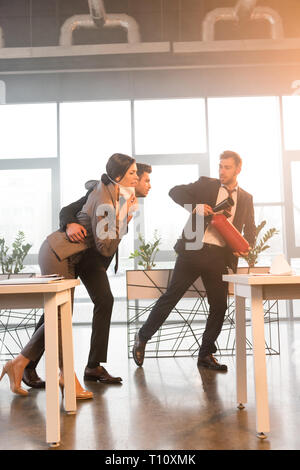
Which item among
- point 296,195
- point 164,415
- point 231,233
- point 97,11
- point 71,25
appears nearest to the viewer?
point 164,415

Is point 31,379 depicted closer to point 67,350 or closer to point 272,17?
point 67,350

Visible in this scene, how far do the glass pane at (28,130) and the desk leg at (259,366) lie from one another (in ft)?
15.6

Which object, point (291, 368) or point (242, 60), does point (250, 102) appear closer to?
point (242, 60)

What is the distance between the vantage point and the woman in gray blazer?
2.24m

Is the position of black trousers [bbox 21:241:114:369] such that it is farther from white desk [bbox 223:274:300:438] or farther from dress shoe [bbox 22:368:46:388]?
white desk [bbox 223:274:300:438]

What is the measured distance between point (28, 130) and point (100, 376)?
4162 mm

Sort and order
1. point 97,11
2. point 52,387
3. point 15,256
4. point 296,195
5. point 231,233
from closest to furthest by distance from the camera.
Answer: point 52,387 < point 231,233 < point 15,256 < point 97,11 < point 296,195

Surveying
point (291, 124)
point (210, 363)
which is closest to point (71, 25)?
point (291, 124)

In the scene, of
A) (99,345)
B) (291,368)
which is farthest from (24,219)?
(291,368)

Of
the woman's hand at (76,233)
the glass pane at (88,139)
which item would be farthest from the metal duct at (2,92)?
the woman's hand at (76,233)

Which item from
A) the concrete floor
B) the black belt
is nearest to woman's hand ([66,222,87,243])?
the concrete floor

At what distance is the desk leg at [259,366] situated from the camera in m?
1.65

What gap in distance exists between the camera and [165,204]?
602cm

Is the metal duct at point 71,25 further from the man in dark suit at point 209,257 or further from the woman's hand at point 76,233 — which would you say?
the woman's hand at point 76,233
